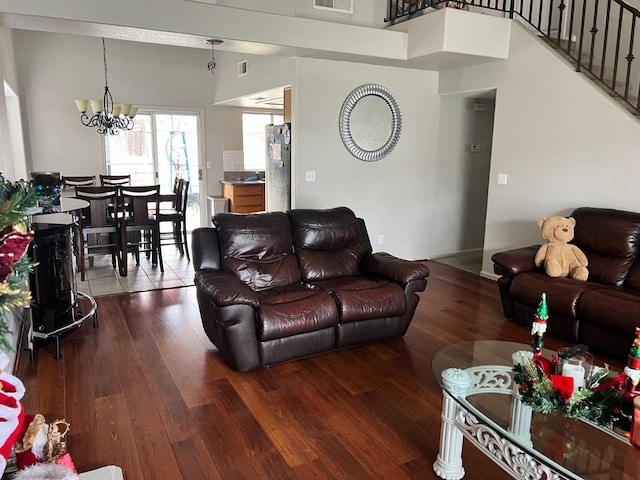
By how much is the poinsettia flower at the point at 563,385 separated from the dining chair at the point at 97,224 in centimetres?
480

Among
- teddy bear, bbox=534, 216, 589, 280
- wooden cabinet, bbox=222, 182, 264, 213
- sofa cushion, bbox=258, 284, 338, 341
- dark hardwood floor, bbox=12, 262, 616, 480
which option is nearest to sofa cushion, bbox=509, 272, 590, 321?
teddy bear, bbox=534, 216, 589, 280

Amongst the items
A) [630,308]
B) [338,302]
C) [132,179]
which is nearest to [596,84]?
[630,308]

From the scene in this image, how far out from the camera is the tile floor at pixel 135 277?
200 inches

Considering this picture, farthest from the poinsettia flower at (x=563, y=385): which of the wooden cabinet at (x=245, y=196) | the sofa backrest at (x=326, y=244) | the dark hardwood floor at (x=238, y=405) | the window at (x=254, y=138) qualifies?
the window at (x=254, y=138)

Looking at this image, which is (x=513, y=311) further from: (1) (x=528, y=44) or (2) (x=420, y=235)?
(1) (x=528, y=44)

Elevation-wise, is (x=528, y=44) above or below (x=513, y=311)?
above

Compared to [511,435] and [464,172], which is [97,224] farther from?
[511,435]

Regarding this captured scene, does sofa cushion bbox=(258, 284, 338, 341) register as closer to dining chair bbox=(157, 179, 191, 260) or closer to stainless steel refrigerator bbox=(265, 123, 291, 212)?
stainless steel refrigerator bbox=(265, 123, 291, 212)

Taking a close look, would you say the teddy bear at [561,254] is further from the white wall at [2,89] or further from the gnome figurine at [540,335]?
the white wall at [2,89]

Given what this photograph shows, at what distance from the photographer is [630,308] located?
3.33 meters

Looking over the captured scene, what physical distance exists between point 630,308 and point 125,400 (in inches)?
134

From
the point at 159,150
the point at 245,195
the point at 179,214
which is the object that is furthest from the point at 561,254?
the point at 159,150

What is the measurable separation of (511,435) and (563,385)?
31cm

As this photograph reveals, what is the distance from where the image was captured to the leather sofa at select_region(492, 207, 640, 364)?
3.42 meters
